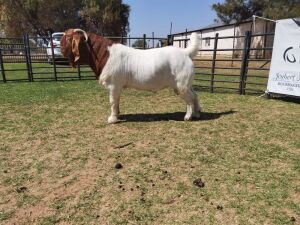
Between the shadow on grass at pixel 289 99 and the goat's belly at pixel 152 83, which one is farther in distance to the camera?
the shadow on grass at pixel 289 99

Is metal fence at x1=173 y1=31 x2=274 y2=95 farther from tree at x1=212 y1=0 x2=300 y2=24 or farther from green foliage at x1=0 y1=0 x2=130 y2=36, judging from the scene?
green foliage at x1=0 y1=0 x2=130 y2=36

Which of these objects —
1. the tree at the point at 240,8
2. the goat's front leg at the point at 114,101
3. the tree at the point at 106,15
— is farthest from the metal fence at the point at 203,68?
the tree at the point at 106,15

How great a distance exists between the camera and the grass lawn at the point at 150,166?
333 centimetres

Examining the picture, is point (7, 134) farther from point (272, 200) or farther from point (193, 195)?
point (272, 200)

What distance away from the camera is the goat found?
602 centimetres

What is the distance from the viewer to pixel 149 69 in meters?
6.02

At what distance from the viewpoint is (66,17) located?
127ft

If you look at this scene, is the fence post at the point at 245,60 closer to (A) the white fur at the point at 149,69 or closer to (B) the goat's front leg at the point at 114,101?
(A) the white fur at the point at 149,69

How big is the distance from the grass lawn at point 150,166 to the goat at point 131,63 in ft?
2.58

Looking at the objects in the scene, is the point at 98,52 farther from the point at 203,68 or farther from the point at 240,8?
the point at 240,8

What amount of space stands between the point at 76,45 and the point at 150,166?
300cm

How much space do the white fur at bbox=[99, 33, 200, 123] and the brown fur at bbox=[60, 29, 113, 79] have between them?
133mm

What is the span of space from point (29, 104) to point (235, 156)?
5.53m

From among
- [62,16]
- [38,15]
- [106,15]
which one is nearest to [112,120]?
[106,15]
